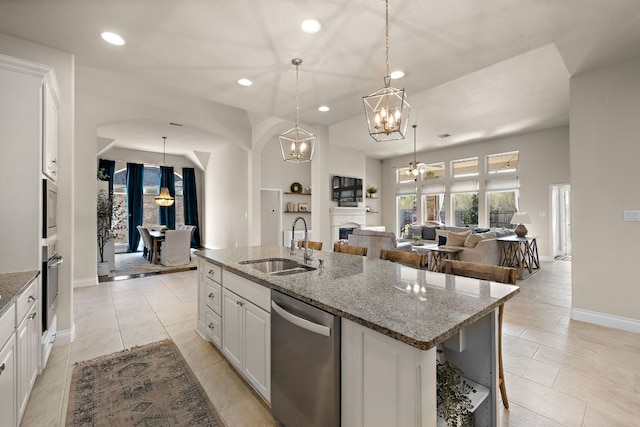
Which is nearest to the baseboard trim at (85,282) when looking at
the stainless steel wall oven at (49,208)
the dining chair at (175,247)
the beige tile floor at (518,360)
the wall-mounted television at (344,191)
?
the beige tile floor at (518,360)

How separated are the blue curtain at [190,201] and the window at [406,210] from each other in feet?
24.6

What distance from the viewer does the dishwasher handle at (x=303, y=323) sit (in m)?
1.29

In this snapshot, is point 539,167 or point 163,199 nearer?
point 539,167

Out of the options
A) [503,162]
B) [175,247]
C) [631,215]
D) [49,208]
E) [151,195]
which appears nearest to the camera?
[49,208]

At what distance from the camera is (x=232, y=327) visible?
2205 mm

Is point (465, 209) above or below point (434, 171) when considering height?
below

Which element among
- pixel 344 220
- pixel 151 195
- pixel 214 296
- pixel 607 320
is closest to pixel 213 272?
pixel 214 296

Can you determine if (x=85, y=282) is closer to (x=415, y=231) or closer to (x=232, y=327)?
(x=232, y=327)

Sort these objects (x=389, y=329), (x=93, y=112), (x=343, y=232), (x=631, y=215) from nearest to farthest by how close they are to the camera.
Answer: (x=389, y=329), (x=631, y=215), (x=93, y=112), (x=343, y=232)

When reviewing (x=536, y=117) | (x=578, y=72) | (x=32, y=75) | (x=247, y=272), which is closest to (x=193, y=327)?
(x=247, y=272)

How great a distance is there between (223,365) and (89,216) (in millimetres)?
4339

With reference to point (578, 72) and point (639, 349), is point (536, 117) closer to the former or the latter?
point (578, 72)

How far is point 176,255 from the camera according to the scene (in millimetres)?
6602

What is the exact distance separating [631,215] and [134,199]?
11184 mm
